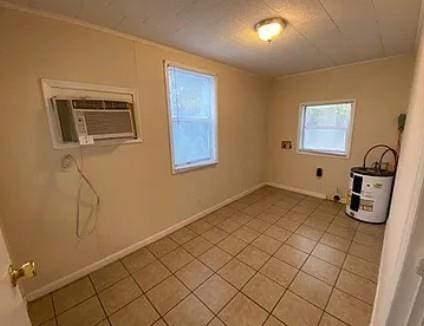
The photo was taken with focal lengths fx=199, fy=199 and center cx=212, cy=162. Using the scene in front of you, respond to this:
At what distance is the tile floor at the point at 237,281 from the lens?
1.52 metres

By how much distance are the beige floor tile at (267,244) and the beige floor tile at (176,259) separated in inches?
31.6

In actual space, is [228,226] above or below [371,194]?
below

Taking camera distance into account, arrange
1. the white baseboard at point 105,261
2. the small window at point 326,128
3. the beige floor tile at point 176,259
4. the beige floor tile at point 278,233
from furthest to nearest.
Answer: the small window at point 326,128
the beige floor tile at point 278,233
the beige floor tile at point 176,259
the white baseboard at point 105,261

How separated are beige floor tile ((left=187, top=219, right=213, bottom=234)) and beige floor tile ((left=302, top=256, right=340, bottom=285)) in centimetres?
126

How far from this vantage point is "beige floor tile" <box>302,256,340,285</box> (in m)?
1.84

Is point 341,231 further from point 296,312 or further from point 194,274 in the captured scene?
point 194,274

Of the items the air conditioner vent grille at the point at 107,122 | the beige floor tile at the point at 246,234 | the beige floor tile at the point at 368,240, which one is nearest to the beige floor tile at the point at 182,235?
the beige floor tile at the point at 246,234

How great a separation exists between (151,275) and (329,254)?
1884 mm

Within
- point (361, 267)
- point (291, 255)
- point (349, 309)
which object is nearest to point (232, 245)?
point (291, 255)

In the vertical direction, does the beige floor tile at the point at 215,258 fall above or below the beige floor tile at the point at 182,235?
below

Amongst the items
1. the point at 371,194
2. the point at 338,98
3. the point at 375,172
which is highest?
the point at 338,98

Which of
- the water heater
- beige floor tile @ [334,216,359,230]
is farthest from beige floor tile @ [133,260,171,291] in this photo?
the water heater

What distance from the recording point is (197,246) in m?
2.37

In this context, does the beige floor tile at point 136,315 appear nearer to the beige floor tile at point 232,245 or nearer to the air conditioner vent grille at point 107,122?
the beige floor tile at point 232,245
